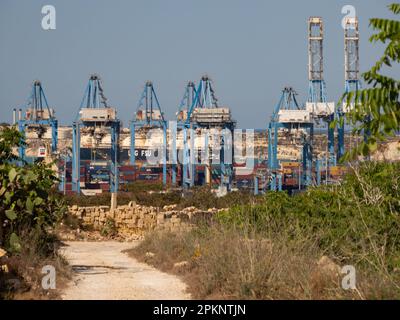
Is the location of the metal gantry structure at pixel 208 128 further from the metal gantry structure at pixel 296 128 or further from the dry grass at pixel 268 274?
the dry grass at pixel 268 274

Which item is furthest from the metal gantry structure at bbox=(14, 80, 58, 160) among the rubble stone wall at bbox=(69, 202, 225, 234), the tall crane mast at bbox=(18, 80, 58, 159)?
the rubble stone wall at bbox=(69, 202, 225, 234)

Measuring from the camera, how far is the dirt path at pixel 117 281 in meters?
9.56

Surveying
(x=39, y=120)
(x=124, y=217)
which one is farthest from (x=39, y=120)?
(x=124, y=217)

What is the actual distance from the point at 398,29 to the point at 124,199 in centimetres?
3143

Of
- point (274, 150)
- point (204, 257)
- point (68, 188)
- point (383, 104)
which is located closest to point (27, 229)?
point (204, 257)

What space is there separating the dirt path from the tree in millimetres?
4014

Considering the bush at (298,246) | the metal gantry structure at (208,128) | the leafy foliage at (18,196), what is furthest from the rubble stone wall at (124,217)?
the metal gantry structure at (208,128)

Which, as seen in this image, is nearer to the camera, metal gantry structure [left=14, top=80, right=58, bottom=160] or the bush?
the bush

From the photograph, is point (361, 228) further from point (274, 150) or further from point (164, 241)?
point (274, 150)

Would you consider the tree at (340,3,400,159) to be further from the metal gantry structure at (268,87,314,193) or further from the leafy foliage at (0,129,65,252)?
the metal gantry structure at (268,87,314,193)

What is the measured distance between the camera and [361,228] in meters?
10.9

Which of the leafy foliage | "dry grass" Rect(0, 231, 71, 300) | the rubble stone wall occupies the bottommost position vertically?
the rubble stone wall

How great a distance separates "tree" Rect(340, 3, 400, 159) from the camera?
596cm

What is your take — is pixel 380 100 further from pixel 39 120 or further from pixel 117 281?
pixel 39 120
